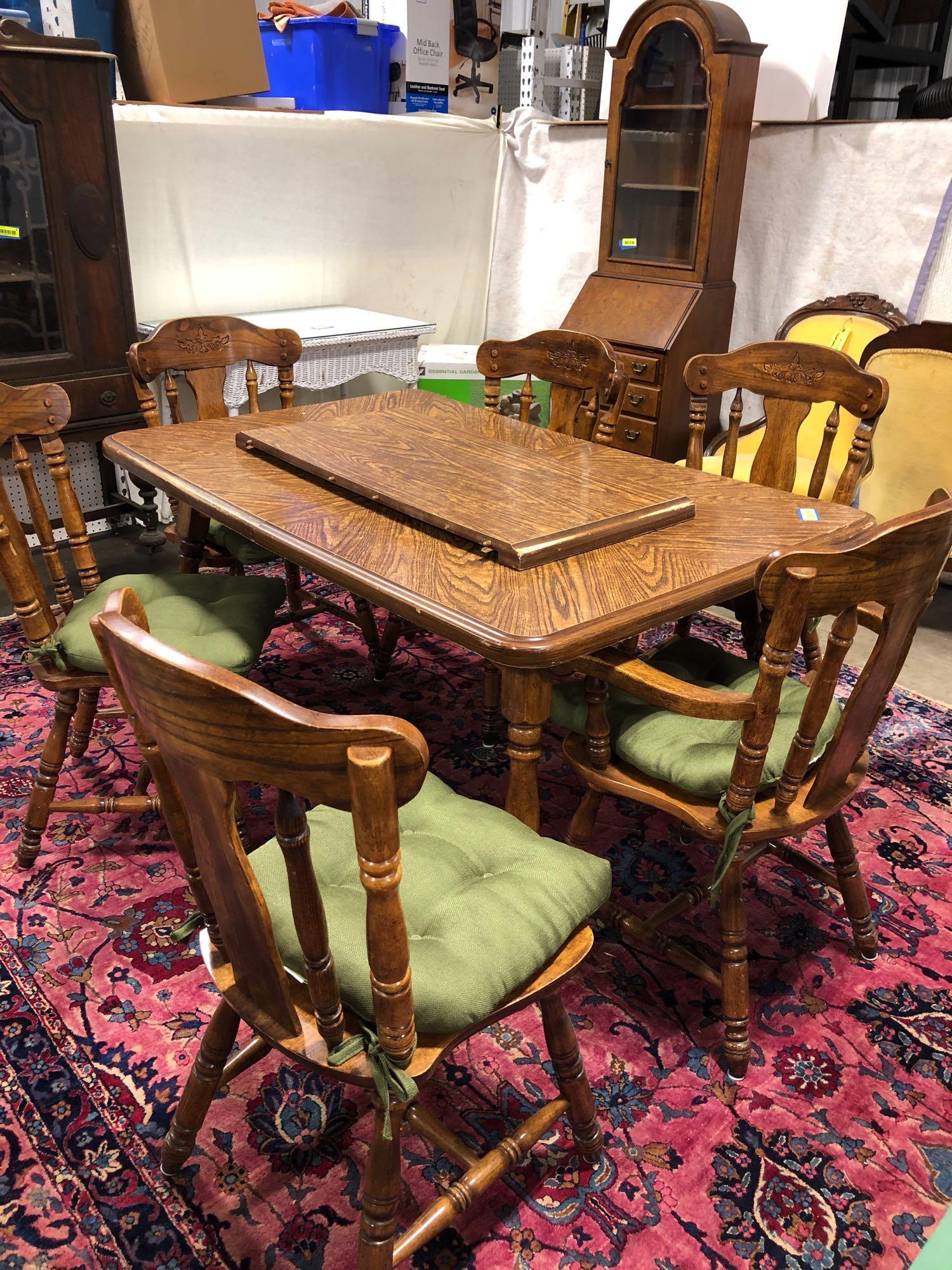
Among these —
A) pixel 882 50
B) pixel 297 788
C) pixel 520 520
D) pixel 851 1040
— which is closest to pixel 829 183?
pixel 882 50

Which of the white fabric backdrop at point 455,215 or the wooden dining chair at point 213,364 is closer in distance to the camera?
the wooden dining chair at point 213,364

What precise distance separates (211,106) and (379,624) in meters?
2.05

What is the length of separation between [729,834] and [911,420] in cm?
224

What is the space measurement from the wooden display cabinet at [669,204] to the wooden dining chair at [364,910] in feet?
8.34

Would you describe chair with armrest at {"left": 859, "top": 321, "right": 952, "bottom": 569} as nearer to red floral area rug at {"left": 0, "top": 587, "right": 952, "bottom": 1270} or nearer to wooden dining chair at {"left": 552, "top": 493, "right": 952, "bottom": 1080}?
red floral area rug at {"left": 0, "top": 587, "right": 952, "bottom": 1270}

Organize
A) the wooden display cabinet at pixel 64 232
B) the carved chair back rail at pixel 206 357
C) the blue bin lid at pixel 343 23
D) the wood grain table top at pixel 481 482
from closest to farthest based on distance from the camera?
the wood grain table top at pixel 481 482 < the carved chair back rail at pixel 206 357 < the wooden display cabinet at pixel 64 232 < the blue bin lid at pixel 343 23

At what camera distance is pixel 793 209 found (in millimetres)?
3709

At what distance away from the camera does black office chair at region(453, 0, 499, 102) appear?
4.33 m

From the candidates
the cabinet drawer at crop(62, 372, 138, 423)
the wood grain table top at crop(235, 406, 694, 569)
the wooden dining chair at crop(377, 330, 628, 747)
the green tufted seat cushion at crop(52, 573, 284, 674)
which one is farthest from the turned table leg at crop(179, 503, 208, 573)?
the cabinet drawer at crop(62, 372, 138, 423)

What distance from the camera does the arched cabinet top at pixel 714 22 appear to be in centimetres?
334

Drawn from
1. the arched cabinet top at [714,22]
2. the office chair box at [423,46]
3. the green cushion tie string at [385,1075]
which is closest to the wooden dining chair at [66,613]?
the green cushion tie string at [385,1075]

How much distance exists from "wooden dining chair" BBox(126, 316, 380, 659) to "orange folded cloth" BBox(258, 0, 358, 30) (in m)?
2.05

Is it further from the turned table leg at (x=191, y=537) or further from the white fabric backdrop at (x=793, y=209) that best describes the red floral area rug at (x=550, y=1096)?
the white fabric backdrop at (x=793, y=209)

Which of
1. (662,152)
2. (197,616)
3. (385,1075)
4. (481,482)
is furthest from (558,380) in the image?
(385,1075)
